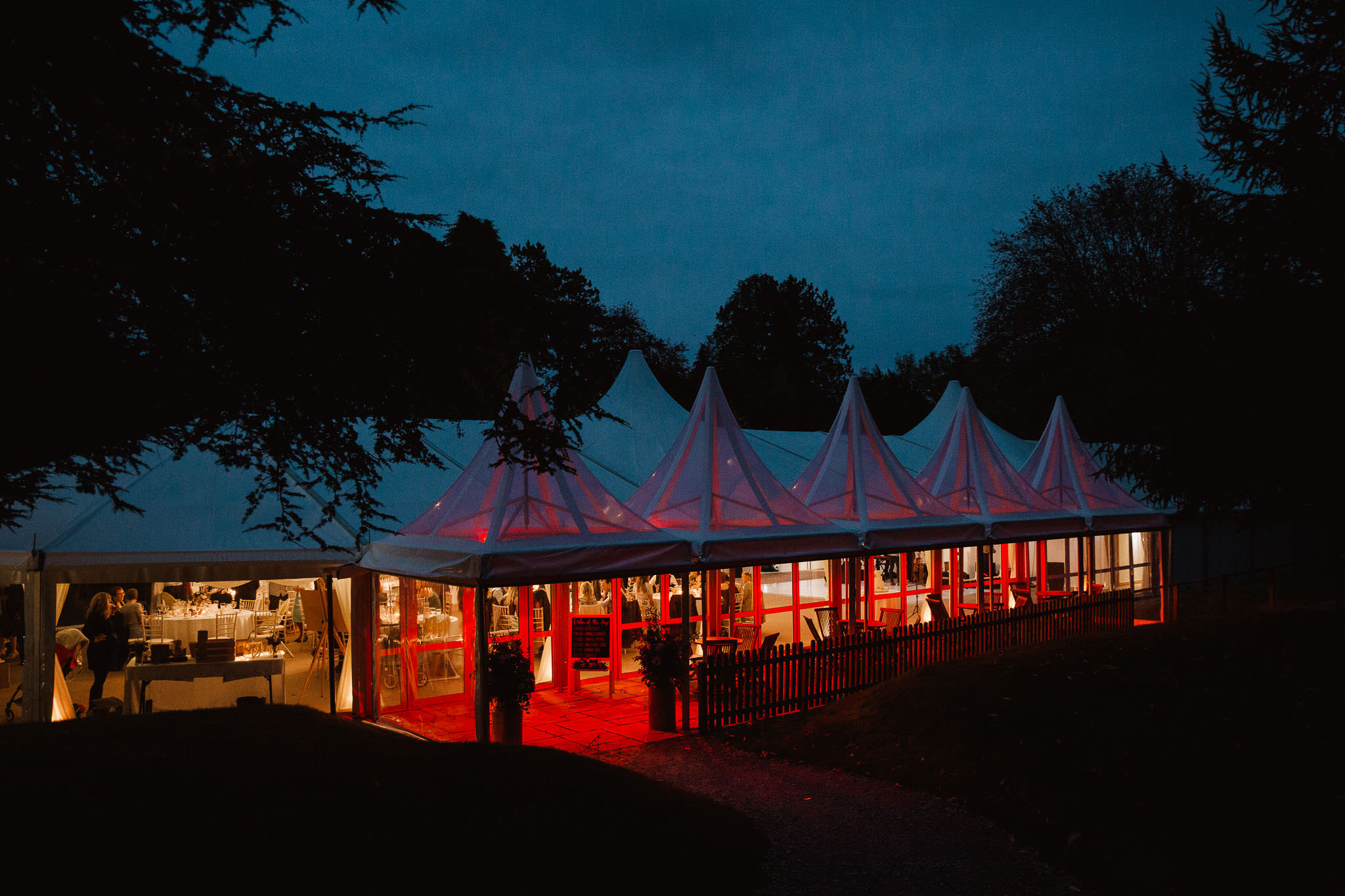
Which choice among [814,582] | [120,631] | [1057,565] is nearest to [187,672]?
[120,631]

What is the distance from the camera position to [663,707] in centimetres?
1023

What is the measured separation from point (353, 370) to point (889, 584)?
50.0 ft

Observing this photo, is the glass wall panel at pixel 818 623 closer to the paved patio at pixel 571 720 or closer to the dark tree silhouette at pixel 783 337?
the paved patio at pixel 571 720

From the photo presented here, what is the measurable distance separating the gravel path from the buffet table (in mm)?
4619

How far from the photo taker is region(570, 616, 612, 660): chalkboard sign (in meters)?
11.7

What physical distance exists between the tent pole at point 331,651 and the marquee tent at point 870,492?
6675 mm

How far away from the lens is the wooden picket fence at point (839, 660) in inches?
410

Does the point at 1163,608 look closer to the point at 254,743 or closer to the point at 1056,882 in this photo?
the point at 1056,882

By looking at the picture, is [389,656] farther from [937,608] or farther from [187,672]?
[937,608]

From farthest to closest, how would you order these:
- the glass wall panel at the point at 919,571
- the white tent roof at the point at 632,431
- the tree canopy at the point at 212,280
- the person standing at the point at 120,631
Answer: the glass wall panel at the point at 919,571, the white tent roof at the point at 632,431, the person standing at the point at 120,631, the tree canopy at the point at 212,280

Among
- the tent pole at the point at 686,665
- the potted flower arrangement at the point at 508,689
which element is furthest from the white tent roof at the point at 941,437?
the potted flower arrangement at the point at 508,689

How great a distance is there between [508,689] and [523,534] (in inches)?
62.8

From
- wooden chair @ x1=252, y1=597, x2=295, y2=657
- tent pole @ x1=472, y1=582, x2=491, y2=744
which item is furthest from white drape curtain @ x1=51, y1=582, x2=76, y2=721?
tent pole @ x1=472, y1=582, x2=491, y2=744

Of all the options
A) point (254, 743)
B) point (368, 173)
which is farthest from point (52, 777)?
point (368, 173)
